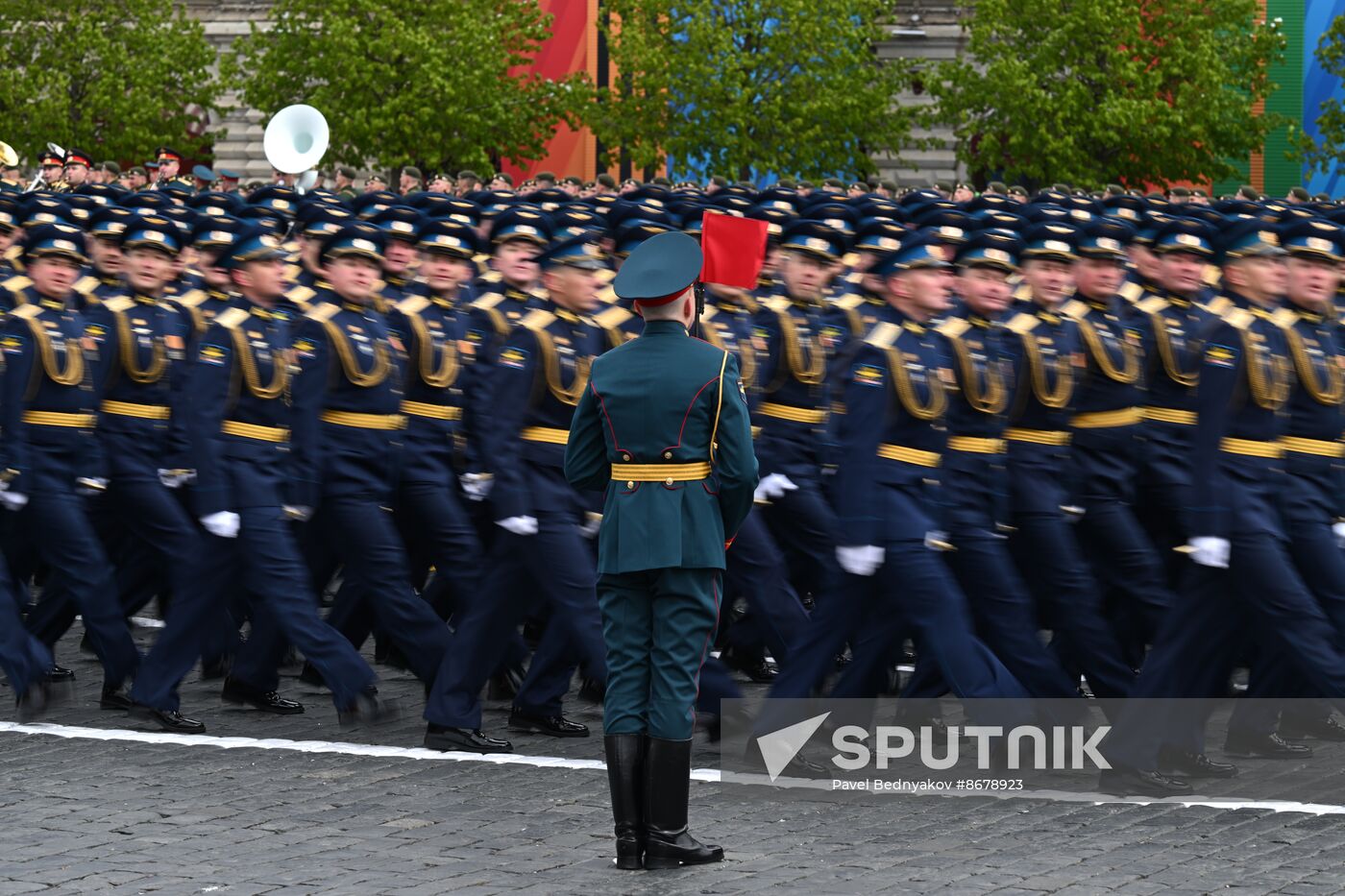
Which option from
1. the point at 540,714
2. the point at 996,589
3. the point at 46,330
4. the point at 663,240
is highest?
the point at 663,240

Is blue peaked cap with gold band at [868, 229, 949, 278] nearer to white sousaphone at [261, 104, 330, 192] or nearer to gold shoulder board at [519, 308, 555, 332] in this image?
gold shoulder board at [519, 308, 555, 332]

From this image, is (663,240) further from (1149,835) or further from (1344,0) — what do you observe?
(1344,0)

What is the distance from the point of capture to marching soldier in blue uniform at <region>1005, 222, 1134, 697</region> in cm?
834

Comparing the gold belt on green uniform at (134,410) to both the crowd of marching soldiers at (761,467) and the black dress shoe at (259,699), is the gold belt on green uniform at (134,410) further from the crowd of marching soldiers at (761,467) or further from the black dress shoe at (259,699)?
the black dress shoe at (259,699)

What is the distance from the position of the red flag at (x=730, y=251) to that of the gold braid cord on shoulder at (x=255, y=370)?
1711 mm

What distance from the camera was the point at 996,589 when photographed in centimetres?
801

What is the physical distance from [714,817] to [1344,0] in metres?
27.1

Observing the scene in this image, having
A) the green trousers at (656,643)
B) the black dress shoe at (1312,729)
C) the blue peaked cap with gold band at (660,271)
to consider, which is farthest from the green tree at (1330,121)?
the green trousers at (656,643)

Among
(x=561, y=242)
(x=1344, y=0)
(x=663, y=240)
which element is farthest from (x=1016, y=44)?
(x=663, y=240)

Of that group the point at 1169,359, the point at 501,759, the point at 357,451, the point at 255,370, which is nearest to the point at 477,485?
the point at 357,451

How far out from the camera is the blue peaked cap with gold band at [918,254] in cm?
799

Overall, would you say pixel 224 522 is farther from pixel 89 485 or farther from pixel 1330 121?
pixel 1330 121

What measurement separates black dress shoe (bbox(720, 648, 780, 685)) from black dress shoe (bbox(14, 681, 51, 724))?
287 centimetres

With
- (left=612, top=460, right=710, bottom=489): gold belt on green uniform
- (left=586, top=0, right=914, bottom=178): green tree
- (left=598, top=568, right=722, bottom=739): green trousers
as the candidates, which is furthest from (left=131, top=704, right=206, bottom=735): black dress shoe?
(left=586, top=0, right=914, bottom=178): green tree
